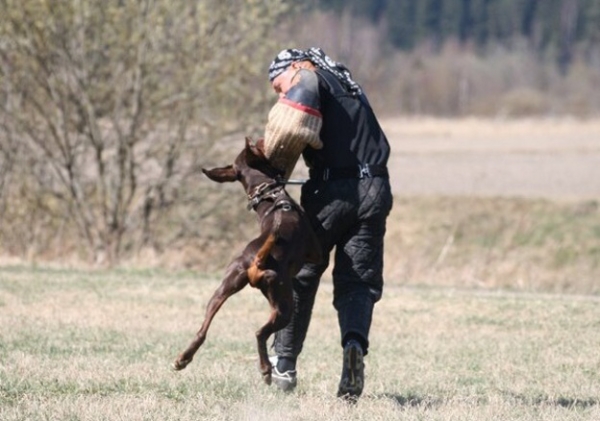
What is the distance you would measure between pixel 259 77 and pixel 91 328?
9.70 meters

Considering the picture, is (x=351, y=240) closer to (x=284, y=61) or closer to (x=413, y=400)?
(x=413, y=400)

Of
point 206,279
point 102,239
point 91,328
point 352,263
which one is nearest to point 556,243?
point 102,239

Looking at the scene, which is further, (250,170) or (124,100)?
(124,100)

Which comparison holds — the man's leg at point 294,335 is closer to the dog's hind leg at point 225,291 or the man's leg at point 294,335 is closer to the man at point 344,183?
the man at point 344,183

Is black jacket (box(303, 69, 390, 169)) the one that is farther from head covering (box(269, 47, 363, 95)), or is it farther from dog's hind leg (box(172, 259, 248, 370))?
dog's hind leg (box(172, 259, 248, 370))

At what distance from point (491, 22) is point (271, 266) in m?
94.9

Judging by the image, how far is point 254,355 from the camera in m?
9.25

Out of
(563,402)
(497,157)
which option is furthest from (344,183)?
(497,157)

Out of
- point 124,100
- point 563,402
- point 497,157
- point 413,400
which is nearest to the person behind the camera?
point 413,400

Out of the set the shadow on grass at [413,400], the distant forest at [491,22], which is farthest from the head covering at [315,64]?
the distant forest at [491,22]

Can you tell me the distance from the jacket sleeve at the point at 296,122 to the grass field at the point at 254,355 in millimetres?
1245

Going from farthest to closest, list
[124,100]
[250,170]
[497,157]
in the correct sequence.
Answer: [497,157] → [124,100] → [250,170]

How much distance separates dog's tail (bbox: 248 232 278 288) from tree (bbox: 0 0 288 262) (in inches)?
472

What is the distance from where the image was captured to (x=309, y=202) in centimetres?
731
